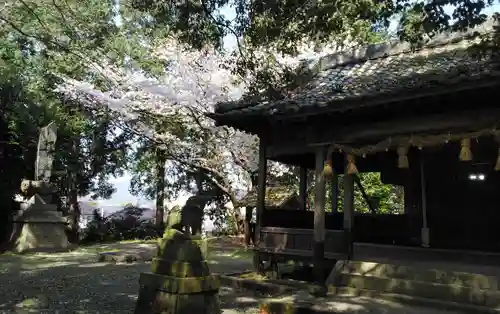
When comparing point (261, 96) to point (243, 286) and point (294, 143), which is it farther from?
point (243, 286)

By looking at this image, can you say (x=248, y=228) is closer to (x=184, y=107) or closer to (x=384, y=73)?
(x=184, y=107)

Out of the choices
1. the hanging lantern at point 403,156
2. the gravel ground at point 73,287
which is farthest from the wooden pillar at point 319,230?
the hanging lantern at point 403,156

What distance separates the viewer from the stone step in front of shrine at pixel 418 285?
7.46m

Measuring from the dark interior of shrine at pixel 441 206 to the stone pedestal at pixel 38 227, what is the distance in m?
10.9

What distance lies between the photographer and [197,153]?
22281 millimetres

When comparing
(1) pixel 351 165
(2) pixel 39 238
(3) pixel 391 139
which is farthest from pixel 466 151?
(2) pixel 39 238

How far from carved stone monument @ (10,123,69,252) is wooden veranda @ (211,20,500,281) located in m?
10.8

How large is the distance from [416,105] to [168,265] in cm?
547

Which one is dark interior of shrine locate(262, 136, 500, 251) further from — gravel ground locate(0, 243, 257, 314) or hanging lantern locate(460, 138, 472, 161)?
gravel ground locate(0, 243, 257, 314)

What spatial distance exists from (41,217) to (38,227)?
16.1 inches

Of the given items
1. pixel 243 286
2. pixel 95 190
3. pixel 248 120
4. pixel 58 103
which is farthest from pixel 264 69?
pixel 95 190

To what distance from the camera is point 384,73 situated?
1015 centimetres

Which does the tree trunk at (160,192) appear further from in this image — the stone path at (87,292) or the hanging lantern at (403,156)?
the hanging lantern at (403,156)

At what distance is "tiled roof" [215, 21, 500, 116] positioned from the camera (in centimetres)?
800
